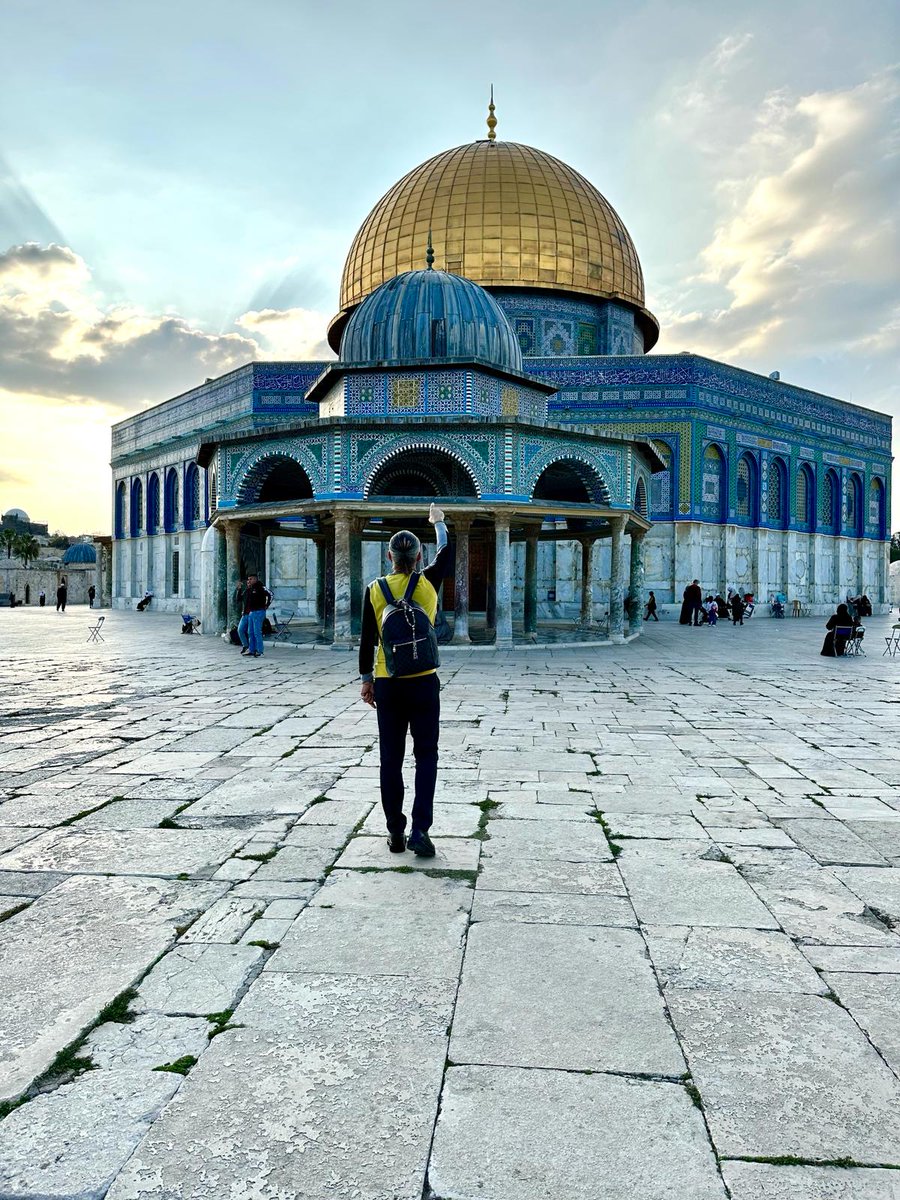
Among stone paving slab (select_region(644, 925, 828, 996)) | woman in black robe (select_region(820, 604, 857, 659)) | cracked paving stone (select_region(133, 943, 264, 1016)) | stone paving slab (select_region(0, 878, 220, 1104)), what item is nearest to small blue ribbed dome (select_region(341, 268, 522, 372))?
woman in black robe (select_region(820, 604, 857, 659))

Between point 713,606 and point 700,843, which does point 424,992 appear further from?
point 713,606

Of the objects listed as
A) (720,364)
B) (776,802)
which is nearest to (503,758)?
(776,802)

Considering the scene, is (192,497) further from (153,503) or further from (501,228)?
(501,228)

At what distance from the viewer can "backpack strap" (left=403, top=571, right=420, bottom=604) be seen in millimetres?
3907

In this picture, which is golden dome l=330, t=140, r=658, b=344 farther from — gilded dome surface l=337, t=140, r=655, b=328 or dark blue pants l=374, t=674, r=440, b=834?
dark blue pants l=374, t=674, r=440, b=834

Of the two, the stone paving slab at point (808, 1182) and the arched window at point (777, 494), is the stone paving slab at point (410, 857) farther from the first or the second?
the arched window at point (777, 494)

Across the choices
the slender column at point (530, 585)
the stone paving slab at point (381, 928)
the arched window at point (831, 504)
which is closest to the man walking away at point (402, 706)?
the stone paving slab at point (381, 928)

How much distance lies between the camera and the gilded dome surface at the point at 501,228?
2716 cm

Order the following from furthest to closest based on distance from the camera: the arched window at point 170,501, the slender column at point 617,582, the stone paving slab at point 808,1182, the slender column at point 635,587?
the arched window at point 170,501
the slender column at point 635,587
the slender column at point 617,582
the stone paving slab at point 808,1182

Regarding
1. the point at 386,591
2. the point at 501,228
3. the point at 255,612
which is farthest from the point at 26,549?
the point at 386,591

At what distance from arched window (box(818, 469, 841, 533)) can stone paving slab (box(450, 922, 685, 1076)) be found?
32471mm

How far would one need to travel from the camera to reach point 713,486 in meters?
27.6

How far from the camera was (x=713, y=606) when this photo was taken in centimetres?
2408

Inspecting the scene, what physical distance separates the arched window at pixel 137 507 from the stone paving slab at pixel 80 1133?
3638 centimetres
